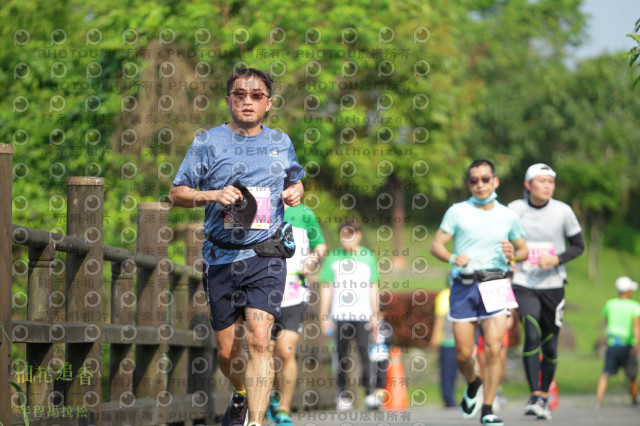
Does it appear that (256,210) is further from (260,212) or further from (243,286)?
(243,286)

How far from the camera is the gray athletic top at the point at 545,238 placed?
432 inches

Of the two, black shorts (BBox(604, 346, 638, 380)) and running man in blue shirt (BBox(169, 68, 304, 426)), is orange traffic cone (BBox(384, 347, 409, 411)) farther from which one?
running man in blue shirt (BBox(169, 68, 304, 426))

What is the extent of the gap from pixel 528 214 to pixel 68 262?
533 cm

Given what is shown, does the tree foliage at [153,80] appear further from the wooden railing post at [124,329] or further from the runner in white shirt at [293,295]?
the wooden railing post at [124,329]

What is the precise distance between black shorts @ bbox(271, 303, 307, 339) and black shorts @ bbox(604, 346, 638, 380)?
795 centimetres

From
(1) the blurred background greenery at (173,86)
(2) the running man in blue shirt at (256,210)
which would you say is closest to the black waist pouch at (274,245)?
(2) the running man in blue shirt at (256,210)

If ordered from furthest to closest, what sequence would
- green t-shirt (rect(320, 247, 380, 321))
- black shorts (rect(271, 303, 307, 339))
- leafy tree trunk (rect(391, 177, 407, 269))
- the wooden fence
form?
leafy tree trunk (rect(391, 177, 407, 269))
green t-shirt (rect(320, 247, 380, 321))
black shorts (rect(271, 303, 307, 339))
the wooden fence

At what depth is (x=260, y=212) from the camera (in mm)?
6844

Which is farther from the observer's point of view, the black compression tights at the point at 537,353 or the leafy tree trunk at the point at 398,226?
the leafy tree trunk at the point at 398,226

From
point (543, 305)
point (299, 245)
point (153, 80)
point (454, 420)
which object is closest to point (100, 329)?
point (299, 245)

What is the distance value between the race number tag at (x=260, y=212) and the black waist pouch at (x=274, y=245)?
0.34ft

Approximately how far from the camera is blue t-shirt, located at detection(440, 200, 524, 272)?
9.50 metres

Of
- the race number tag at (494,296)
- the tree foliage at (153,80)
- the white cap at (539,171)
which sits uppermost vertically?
the tree foliage at (153,80)

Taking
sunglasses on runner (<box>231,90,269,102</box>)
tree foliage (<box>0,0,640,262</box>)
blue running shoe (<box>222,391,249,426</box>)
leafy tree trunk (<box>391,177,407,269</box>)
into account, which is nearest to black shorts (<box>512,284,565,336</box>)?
tree foliage (<box>0,0,640,262</box>)
